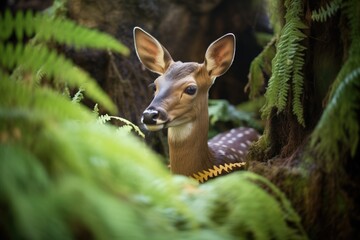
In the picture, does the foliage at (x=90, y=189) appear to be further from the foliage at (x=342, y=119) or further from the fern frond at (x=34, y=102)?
the foliage at (x=342, y=119)

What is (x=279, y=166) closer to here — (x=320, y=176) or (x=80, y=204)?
(x=320, y=176)

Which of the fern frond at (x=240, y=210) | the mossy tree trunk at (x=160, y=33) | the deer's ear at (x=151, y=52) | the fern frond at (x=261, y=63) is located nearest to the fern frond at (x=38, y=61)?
the fern frond at (x=240, y=210)

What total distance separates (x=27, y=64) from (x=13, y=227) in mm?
626

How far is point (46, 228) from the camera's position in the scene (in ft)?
4.15

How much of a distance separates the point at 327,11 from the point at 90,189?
1619 millimetres

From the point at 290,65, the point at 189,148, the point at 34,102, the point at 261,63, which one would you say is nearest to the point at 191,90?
the point at 189,148

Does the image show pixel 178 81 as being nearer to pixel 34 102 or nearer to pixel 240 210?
pixel 240 210

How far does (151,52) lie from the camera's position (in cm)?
414

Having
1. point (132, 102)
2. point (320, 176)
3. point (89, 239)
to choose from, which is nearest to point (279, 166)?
point (320, 176)

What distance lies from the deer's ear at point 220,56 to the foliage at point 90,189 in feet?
7.17

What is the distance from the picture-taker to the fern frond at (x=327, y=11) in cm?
229

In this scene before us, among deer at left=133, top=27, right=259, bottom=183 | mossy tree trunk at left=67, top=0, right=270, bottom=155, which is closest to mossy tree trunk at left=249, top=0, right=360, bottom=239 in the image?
deer at left=133, top=27, right=259, bottom=183

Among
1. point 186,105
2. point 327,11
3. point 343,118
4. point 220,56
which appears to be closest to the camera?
point 343,118

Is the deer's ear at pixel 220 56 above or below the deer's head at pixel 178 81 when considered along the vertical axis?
above
